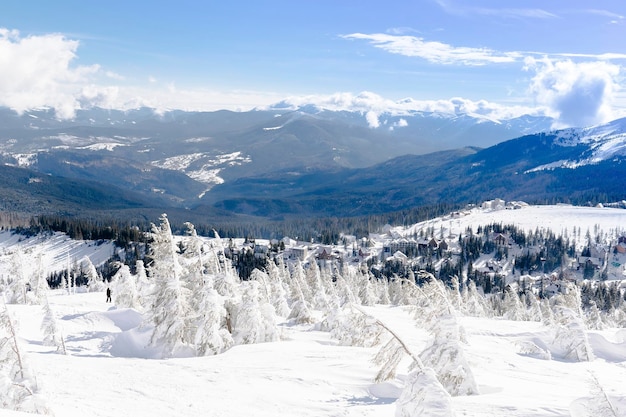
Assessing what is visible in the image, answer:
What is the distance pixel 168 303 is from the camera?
34406 millimetres

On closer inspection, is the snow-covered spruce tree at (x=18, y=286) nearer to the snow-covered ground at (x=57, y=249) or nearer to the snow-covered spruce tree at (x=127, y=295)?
the snow-covered spruce tree at (x=127, y=295)

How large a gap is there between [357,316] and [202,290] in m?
19.6

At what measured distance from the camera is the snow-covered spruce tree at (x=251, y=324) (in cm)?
3688

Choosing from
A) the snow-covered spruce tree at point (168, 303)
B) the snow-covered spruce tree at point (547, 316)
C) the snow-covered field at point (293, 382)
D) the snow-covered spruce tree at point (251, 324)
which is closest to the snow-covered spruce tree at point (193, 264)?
the snow-covered spruce tree at point (168, 303)

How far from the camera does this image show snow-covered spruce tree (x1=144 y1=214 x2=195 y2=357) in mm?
34062

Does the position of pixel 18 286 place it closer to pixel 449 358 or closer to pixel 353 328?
pixel 353 328

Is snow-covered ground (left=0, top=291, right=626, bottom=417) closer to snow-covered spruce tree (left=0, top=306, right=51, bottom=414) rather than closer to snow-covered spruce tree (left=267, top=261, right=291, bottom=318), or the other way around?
snow-covered spruce tree (left=0, top=306, right=51, bottom=414)

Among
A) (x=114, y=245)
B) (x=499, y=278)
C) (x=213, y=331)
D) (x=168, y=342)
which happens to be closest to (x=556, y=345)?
(x=213, y=331)

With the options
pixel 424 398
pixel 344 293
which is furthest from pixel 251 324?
pixel 344 293

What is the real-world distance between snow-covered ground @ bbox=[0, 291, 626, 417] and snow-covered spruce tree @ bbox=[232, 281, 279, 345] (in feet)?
8.84

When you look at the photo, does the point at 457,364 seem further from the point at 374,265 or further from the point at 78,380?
the point at 374,265

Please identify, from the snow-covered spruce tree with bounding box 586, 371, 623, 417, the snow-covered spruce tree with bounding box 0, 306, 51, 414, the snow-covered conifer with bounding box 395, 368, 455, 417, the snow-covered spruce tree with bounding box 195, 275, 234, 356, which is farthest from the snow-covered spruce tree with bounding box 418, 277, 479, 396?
the snow-covered spruce tree with bounding box 195, 275, 234, 356

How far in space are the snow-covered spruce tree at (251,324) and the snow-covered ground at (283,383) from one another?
2.70m

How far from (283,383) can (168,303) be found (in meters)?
14.9
